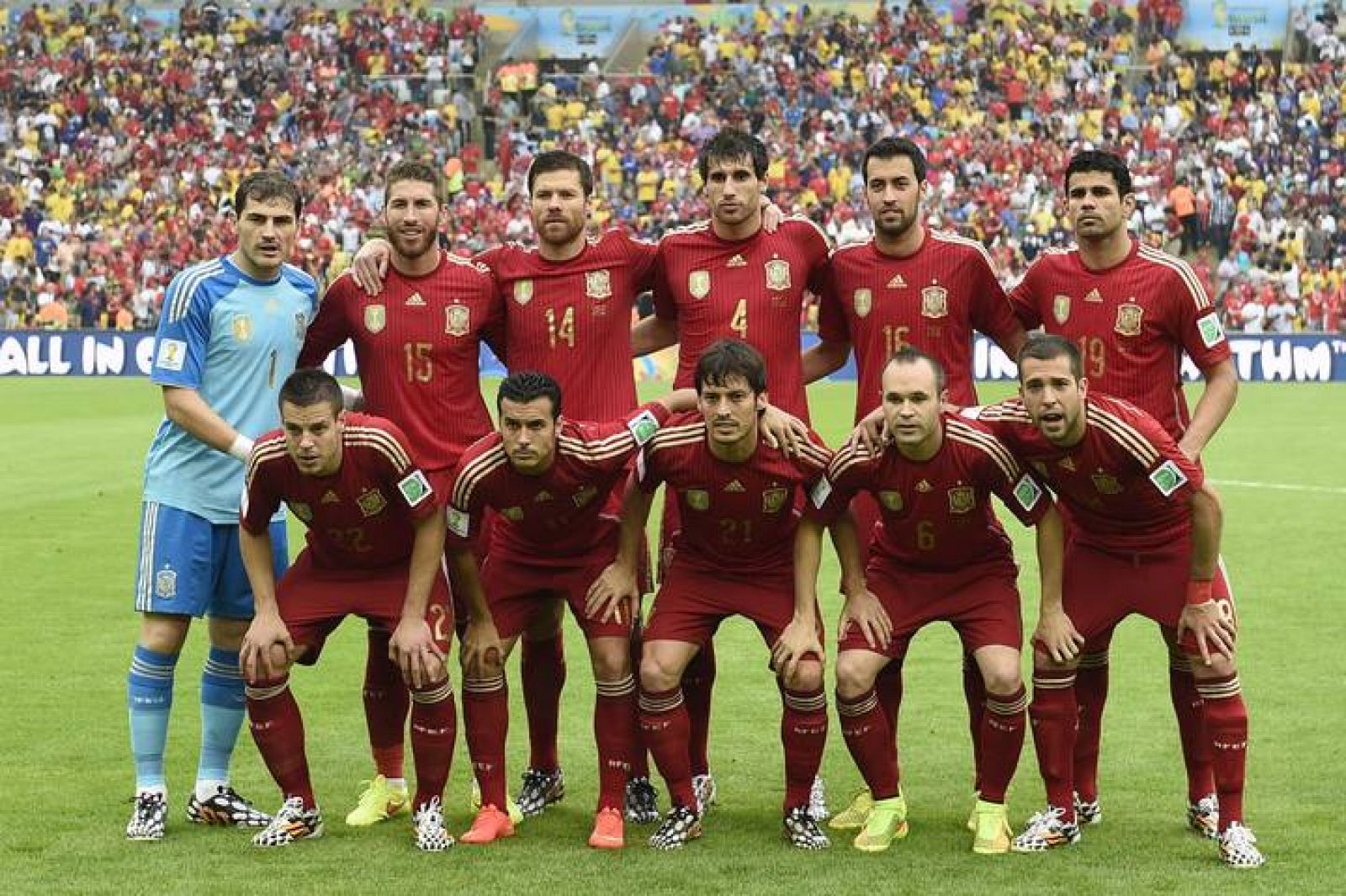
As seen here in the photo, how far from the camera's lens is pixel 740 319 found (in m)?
7.10

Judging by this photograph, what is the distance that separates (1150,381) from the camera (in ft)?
22.2

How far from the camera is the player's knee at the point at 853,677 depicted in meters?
6.39

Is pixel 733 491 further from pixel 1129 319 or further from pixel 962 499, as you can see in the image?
pixel 1129 319

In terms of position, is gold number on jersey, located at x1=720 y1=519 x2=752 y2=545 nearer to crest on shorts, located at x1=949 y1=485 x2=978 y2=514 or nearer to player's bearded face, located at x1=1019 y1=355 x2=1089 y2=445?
crest on shorts, located at x1=949 y1=485 x2=978 y2=514

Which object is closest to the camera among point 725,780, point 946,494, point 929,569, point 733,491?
point 946,494

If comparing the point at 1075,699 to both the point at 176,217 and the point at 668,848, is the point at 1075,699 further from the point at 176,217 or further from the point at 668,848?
the point at 176,217

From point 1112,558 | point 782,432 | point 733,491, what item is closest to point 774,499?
point 733,491

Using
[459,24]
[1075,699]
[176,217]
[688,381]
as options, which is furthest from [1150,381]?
[459,24]

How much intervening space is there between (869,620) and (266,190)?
250cm

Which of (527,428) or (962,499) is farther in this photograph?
(962,499)

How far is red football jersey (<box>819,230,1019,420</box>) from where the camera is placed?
7.11 meters

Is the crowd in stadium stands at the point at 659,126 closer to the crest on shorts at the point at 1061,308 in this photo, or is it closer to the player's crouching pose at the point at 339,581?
the crest on shorts at the point at 1061,308

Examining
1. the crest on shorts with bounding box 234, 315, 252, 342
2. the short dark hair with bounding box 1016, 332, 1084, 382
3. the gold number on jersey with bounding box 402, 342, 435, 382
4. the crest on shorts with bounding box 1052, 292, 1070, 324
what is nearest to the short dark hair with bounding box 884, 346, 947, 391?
the short dark hair with bounding box 1016, 332, 1084, 382

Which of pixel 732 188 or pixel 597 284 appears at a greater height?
pixel 732 188
